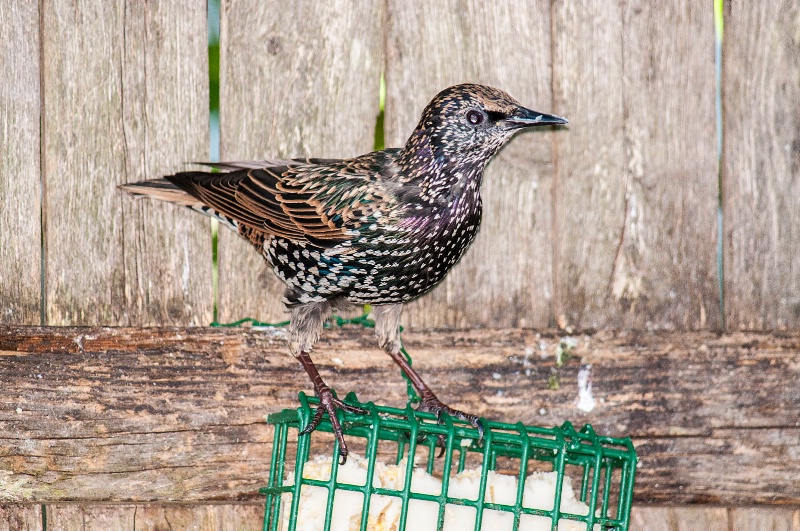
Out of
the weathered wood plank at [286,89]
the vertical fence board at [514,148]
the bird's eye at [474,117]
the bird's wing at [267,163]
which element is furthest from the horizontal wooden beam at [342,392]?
the bird's eye at [474,117]

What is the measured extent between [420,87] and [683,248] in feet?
3.61

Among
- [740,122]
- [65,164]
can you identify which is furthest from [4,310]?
[740,122]

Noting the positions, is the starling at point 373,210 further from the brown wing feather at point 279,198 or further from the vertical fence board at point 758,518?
the vertical fence board at point 758,518

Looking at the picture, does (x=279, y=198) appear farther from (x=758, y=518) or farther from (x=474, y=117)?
(x=758, y=518)

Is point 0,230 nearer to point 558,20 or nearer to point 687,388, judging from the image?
point 558,20

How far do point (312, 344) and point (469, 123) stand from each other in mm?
863

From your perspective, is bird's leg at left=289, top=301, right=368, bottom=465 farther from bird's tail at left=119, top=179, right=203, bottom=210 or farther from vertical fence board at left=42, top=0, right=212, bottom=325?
bird's tail at left=119, top=179, right=203, bottom=210

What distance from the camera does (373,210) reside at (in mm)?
2770

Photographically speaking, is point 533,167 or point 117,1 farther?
point 533,167

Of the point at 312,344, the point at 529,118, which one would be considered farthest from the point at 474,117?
the point at 312,344

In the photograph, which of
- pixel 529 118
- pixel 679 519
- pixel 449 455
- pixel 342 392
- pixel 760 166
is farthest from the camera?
pixel 760 166

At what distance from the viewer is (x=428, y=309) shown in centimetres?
312

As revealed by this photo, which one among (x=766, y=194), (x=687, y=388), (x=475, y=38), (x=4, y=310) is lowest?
(x=687, y=388)

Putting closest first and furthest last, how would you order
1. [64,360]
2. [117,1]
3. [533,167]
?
[64,360] < [117,1] < [533,167]
